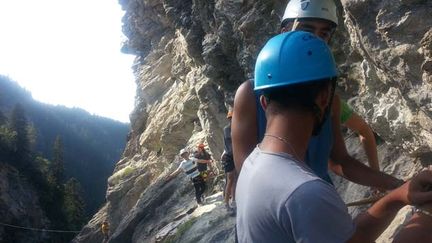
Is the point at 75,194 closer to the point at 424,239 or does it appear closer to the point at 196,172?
the point at 196,172

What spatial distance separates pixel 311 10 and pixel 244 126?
829 millimetres

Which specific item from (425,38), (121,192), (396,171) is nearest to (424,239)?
(425,38)

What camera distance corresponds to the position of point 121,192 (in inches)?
1009

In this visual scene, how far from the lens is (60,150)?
6869cm

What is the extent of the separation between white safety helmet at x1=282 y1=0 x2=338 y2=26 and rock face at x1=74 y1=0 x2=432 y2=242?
2.20 metres

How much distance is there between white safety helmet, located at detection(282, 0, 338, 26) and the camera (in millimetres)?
2818

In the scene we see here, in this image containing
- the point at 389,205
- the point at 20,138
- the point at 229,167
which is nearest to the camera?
the point at 389,205

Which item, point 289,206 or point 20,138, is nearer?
point 289,206

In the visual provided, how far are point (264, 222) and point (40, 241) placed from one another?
58.8m

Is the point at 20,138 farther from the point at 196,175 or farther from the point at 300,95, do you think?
the point at 300,95

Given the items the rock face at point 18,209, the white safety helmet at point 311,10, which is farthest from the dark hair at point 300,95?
the rock face at point 18,209

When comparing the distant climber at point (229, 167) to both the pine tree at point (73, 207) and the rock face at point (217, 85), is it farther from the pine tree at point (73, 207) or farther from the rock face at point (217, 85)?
the pine tree at point (73, 207)

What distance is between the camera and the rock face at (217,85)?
16.8ft

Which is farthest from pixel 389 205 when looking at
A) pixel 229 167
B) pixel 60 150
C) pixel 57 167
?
pixel 60 150
